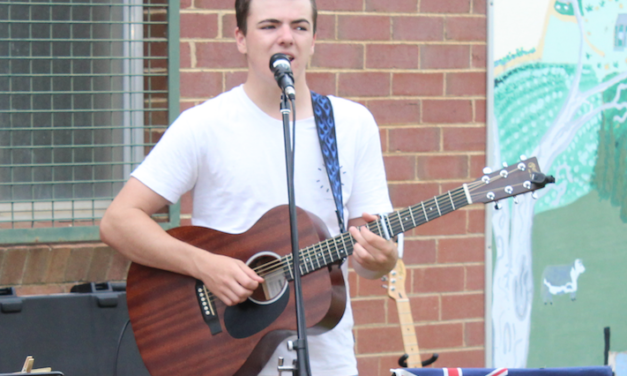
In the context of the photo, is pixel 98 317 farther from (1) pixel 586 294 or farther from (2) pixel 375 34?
(1) pixel 586 294

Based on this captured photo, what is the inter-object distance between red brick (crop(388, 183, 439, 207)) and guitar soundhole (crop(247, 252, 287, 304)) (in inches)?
46.7

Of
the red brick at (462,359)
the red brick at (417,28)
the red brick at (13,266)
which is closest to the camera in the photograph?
the red brick at (13,266)

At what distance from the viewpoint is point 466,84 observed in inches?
131

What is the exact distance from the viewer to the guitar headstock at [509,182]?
197cm

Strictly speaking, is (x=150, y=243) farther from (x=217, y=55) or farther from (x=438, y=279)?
(x=438, y=279)

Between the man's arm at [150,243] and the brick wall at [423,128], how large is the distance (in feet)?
3.35

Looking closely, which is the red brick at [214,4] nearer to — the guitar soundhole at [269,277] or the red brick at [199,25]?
the red brick at [199,25]

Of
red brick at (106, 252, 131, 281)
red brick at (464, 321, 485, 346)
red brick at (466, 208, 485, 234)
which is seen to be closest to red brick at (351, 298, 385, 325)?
red brick at (464, 321, 485, 346)

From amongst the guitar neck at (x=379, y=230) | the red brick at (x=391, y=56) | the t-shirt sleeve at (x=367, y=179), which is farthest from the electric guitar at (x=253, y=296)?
the red brick at (x=391, y=56)

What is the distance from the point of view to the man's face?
6.99ft

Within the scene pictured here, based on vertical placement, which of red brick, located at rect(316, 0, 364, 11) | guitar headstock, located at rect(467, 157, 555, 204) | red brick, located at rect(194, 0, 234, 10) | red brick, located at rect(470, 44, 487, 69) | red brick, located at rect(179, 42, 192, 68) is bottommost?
guitar headstock, located at rect(467, 157, 555, 204)

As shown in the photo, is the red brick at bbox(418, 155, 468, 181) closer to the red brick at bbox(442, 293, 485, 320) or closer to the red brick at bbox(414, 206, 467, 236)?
the red brick at bbox(414, 206, 467, 236)

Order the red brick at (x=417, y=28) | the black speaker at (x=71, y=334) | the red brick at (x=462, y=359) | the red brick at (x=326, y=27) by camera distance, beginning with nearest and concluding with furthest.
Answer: the black speaker at (x=71, y=334) → the red brick at (x=326, y=27) → the red brick at (x=417, y=28) → the red brick at (x=462, y=359)

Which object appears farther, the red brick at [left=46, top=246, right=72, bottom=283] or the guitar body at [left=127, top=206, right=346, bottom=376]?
the red brick at [left=46, top=246, right=72, bottom=283]
